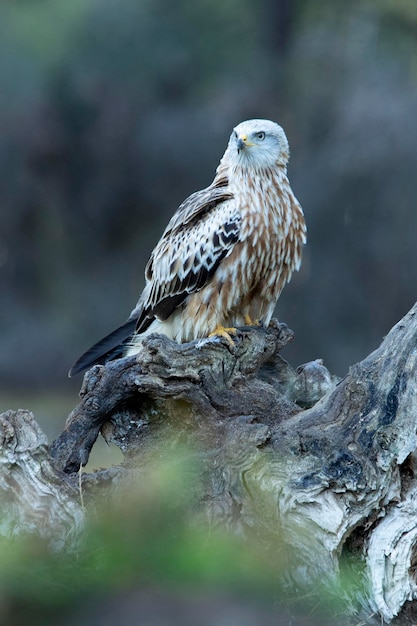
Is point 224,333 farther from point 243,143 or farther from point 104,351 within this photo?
point 243,143

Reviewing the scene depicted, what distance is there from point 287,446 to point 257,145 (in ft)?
8.71

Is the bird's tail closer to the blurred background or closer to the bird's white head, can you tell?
the bird's white head

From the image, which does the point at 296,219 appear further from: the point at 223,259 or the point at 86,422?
the point at 86,422

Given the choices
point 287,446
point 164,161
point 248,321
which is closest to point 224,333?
point 248,321

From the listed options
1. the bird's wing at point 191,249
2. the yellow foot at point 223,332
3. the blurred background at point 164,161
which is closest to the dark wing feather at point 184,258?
the bird's wing at point 191,249

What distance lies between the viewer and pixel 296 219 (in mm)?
7809

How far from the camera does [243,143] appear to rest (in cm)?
768

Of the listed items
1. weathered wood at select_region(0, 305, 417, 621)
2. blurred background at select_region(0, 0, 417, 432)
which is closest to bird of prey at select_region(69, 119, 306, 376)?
weathered wood at select_region(0, 305, 417, 621)

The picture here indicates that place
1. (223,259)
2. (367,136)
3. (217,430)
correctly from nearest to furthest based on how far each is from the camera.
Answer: (217,430)
(223,259)
(367,136)

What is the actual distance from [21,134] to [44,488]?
592 inches

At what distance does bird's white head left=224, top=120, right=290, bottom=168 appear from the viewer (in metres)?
7.71

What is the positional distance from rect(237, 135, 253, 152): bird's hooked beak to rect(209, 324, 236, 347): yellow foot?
131 cm

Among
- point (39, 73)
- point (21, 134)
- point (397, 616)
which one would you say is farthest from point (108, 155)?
point (397, 616)

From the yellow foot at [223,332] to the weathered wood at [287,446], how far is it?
15 cm
